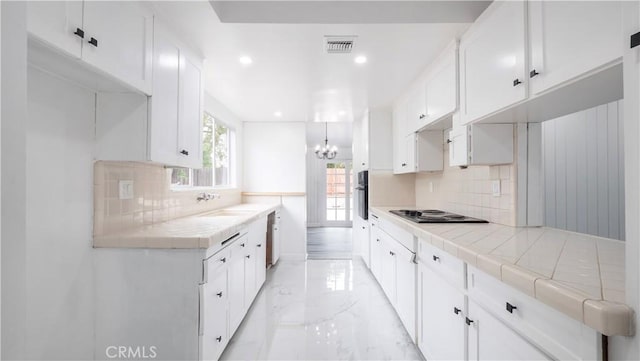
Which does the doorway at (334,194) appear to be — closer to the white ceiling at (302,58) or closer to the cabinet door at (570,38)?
the white ceiling at (302,58)

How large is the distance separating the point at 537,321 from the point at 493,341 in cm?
30

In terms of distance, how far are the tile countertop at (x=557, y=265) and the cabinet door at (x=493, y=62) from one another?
2.39 ft

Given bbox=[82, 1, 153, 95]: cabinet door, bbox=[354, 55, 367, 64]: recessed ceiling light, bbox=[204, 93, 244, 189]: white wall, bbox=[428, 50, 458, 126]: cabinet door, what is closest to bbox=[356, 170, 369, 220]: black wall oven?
bbox=[428, 50, 458, 126]: cabinet door

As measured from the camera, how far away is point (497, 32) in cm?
157

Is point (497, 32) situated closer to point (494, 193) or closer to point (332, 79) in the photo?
point (494, 193)

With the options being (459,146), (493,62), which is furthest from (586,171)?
(493,62)

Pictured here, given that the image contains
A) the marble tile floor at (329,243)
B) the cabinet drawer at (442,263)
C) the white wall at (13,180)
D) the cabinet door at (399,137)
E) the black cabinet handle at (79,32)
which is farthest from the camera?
the marble tile floor at (329,243)

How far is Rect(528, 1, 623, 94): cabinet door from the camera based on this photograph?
3.21ft

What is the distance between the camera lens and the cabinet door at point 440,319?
4.65 feet

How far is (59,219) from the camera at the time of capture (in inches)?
54.8

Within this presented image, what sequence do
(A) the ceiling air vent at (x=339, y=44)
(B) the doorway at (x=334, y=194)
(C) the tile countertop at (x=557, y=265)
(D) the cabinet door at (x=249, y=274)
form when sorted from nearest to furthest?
(C) the tile countertop at (x=557, y=265) → (A) the ceiling air vent at (x=339, y=44) → (D) the cabinet door at (x=249, y=274) → (B) the doorway at (x=334, y=194)

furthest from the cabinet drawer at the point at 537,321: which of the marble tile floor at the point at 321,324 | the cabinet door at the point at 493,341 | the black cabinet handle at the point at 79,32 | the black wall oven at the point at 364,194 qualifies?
the black wall oven at the point at 364,194

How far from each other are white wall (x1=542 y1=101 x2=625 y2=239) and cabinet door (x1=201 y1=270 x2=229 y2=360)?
2287 millimetres

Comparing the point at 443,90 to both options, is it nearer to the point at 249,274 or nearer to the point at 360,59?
the point at 360,59
